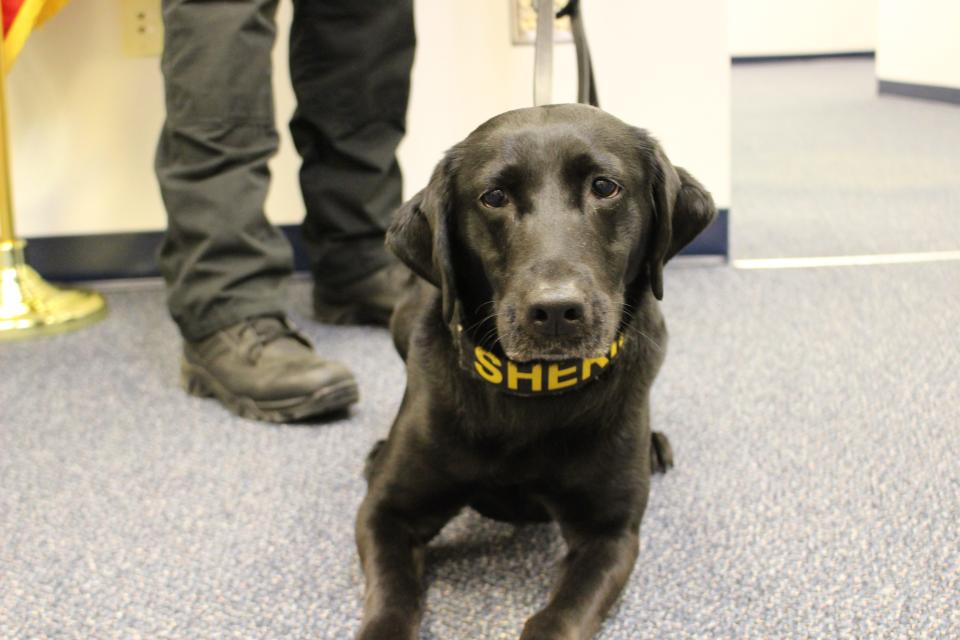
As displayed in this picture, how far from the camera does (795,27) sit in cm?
834

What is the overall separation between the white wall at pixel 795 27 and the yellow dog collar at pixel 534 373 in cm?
741

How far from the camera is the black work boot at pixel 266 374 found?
1.66 m

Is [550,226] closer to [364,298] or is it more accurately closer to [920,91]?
[364,298]

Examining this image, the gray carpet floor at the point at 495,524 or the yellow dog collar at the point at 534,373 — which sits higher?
the yellow dog collar at the point at 534,373

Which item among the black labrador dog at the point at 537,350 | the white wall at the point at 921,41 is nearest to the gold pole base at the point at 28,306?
the black labrador dog at the point at 537,350

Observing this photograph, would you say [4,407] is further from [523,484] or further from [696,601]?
[696,601]

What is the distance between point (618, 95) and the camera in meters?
2.51

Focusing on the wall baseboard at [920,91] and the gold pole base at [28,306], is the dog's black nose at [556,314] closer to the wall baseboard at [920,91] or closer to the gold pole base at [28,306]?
the gold pole base at [28,306]

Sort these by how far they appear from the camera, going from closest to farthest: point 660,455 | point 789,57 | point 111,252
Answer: point 660,455
point 111,252
point 789,57

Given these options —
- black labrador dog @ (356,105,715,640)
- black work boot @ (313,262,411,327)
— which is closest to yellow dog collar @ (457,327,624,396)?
black labrador dog @ (356,105,715,640)

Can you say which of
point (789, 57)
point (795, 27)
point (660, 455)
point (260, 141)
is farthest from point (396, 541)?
point (789, 57)

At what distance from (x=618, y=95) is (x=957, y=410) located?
1.20 m

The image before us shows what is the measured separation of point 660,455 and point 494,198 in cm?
53

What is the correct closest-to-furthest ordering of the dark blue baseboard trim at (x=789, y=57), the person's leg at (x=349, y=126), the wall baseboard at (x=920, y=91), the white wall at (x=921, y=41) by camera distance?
the person's leg at (x=349, y=126)
the white wall at (x=921, y=41)
the wall baseboard at (x=920, y=91)
the dark blue baseboard trim at (x=789, y=57)
